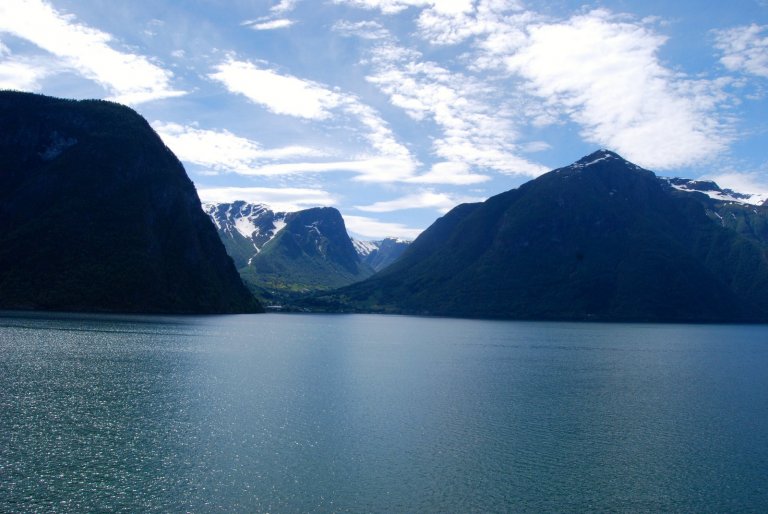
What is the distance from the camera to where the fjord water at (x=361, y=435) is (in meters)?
43.2

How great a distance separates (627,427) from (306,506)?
44380mm

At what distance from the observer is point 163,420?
61625 mm

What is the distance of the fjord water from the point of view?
43.2 m

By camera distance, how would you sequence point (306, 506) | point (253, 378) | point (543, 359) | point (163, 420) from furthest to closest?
point (543, 359) < point (253, 378) < point (163, 420) < point (306, 506)

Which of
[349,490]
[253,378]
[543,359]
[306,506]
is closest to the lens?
[306,506]

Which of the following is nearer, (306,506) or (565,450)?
(306,506)

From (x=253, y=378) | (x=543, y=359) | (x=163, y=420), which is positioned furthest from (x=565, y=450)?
(x=543, y=359)

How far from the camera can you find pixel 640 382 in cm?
10456

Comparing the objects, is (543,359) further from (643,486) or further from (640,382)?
(643,486)

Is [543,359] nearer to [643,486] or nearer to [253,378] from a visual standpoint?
[253,378]

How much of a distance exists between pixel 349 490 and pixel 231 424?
22.8 meters

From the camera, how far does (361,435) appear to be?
60.6 meters

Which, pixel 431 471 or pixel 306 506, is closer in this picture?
pixel 306 506

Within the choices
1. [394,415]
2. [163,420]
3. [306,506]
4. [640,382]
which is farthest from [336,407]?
[640,382]
